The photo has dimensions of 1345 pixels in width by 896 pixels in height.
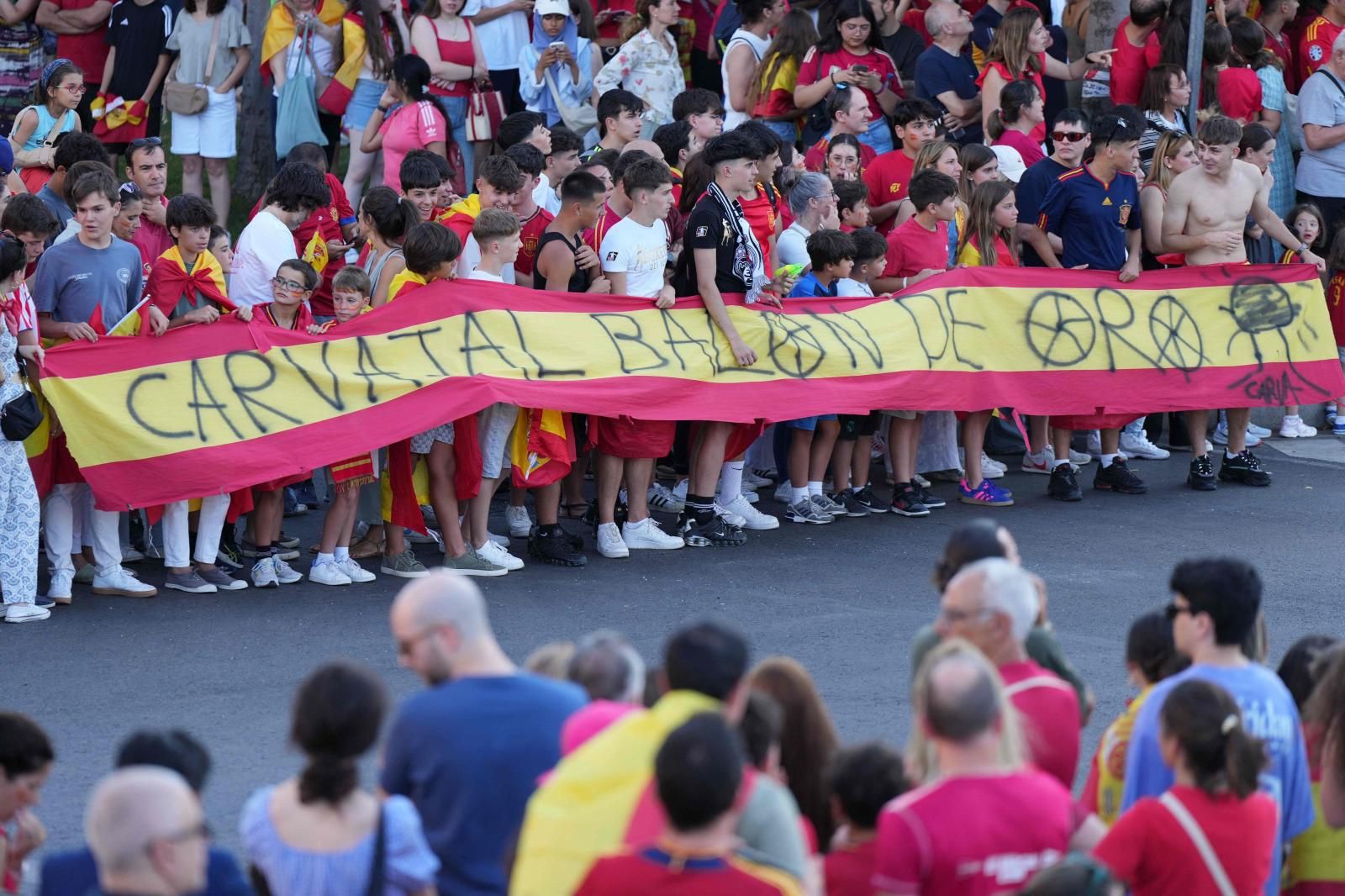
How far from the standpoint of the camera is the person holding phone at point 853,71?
13289 millimetres

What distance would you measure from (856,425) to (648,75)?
453 cm

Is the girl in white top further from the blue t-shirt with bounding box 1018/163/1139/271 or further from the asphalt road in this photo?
the asphalt road

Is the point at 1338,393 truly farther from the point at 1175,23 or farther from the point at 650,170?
the point at 650,170

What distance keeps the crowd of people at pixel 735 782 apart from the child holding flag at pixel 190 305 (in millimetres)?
4220

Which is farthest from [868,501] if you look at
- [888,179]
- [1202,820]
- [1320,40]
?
[1320,40]

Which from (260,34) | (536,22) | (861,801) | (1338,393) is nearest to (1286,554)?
(1338,393)

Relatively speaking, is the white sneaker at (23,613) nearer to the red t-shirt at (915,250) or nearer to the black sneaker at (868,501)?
the black sneaker at (868,501)

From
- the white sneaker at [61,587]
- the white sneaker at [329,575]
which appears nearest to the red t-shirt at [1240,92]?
the white sneaker at [329,575]

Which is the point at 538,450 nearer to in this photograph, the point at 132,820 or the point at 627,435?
the point at 627,435

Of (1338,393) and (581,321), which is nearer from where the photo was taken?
(581,321)

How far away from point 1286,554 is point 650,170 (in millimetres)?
4050

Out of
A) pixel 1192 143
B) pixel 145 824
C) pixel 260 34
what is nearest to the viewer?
pixel 145 824

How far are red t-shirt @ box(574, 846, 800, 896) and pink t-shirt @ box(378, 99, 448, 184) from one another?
9827mm

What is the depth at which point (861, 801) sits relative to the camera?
3.89 metres
